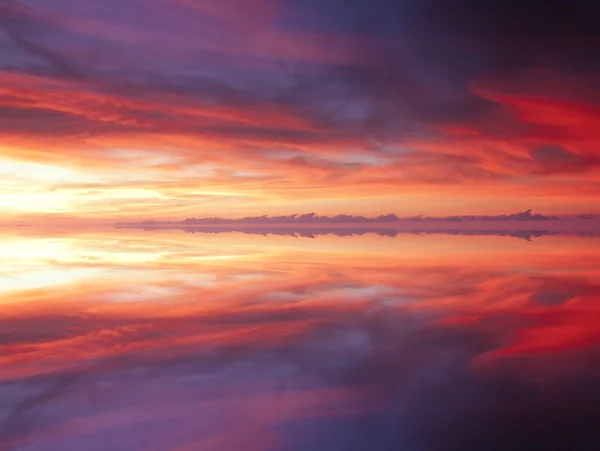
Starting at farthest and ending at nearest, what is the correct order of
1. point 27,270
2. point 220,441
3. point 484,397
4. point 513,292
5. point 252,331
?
point 27,270, point 513,292, point 252,331, point 484,397, point 220,441

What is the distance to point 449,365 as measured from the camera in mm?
2279

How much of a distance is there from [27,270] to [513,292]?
2.13 meters

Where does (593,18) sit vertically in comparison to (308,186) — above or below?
above

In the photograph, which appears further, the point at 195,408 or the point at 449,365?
the point at 449,365

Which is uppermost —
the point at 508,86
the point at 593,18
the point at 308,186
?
the point at 593,18

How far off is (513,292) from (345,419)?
41.4 inches

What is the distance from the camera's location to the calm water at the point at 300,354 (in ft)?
6.56

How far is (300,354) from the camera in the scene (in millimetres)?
2342

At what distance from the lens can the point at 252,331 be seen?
245 centimetres

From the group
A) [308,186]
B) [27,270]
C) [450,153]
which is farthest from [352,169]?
[27,270]

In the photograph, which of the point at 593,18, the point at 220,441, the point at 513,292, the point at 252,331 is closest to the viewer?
the point at 220,441

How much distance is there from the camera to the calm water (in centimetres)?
200

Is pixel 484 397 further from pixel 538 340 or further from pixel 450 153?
pixel 450 153

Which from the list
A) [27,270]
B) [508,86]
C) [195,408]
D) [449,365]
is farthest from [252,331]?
[508,86]
